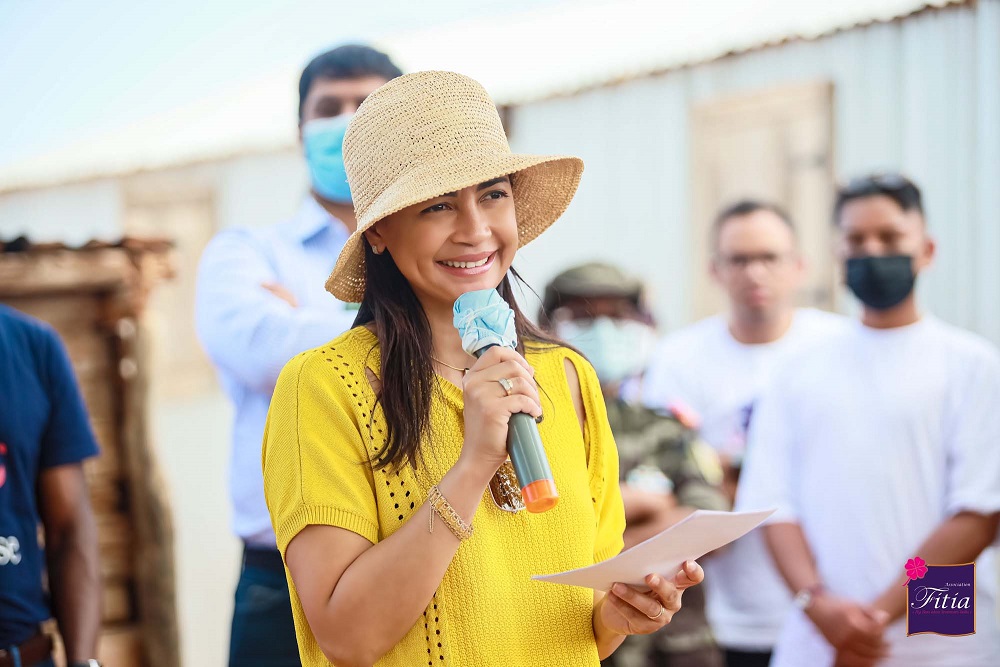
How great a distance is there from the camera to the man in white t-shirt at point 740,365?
402 cm

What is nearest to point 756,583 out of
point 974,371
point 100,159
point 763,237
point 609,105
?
point 974,371

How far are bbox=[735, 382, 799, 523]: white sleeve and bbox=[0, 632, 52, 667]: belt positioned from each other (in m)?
2.27

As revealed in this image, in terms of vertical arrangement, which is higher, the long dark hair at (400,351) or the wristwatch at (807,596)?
the long dark hair at (400,351)

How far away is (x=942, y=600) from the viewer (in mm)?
2492

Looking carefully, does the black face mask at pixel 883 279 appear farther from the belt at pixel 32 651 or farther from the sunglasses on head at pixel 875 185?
the belt at pixel 32 651

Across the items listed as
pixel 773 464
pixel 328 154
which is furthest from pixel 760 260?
pixel 328 154

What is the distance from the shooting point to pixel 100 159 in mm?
10359

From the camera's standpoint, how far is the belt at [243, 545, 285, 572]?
253 cm

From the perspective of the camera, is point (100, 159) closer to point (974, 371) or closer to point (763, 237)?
point (763, 237)

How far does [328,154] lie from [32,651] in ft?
4.69

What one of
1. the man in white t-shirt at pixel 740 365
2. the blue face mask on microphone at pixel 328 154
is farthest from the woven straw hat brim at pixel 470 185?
the man in white t-shirt at pixel 740 365

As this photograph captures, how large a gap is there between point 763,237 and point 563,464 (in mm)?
3170

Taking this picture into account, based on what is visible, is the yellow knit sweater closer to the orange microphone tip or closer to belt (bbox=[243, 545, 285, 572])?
the orange microphone tip

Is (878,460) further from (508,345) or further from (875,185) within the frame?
(508,345)
